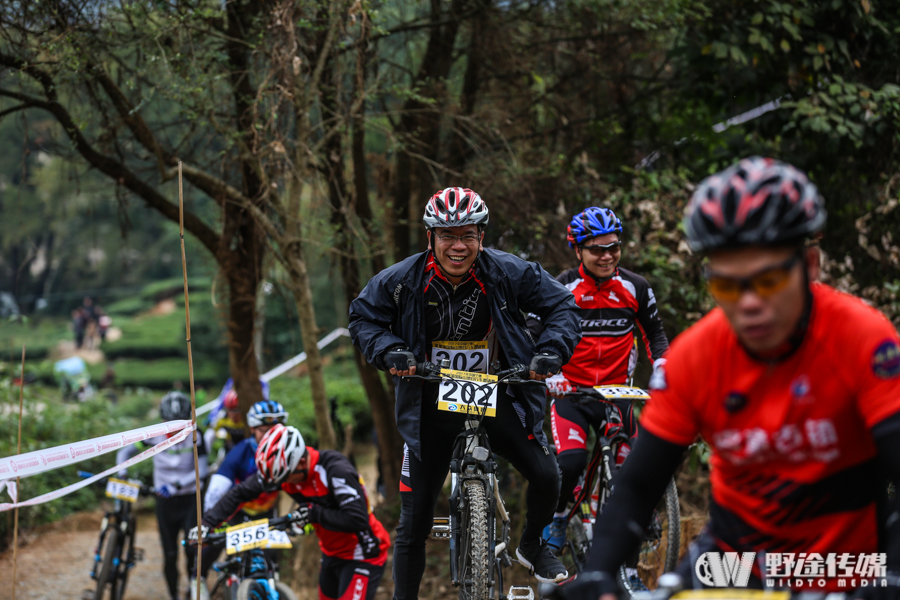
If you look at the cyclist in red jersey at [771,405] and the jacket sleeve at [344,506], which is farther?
the jacket sleeve at [344,506]

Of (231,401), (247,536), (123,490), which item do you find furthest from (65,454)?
(231,401)

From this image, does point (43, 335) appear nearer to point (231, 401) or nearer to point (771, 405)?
point (231, 401)

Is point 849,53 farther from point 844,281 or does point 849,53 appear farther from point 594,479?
point 594,479

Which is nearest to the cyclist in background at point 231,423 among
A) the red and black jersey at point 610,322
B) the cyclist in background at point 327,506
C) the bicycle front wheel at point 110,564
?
the bicycle front wheel at point 110,564

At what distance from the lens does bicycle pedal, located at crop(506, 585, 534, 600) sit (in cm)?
482

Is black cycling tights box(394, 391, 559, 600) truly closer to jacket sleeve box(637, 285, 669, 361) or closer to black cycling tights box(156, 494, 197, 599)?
jacket sleeve box(637, 285, 669, 361)

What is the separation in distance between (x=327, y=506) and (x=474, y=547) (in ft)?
6.40

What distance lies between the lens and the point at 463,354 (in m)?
4.95

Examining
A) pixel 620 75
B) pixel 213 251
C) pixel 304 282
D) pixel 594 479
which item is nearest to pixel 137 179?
pixel 213 251

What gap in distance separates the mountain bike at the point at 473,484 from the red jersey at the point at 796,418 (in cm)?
237

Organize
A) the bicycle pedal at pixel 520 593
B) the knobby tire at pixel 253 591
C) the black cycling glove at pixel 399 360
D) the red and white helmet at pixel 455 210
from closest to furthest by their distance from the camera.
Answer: the black cycling glove at pixel 399 360 → the red and white helmet at pixel 455 210 → the bicycle pedal at pixel 520 593 → the knobby tire at pixel 253 591

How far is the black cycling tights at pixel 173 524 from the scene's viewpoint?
9281 mm

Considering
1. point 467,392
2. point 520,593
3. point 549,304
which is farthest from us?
point 520,593

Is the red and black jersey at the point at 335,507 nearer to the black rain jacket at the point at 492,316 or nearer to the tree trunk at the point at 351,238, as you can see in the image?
the black rain jacket at the point at 492,316
